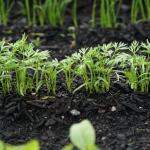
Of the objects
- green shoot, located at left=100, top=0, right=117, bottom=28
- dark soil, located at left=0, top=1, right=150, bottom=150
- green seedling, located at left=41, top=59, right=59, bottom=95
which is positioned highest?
green shoot, located at left=100, top=0, right=117, bottom=28

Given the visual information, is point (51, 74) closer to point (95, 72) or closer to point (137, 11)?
point (95, 72)

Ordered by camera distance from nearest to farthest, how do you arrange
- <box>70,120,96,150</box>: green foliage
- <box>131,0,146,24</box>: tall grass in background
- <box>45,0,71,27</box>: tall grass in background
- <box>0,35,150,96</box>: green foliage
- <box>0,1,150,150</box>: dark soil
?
<box>70,120,96,150</box>: green foliage
<box>0,1,150,150</box>: dark soil
<box>0,35,150,96</box>: green foliage
<box>131,0,146,24</box>: tall grass in background
<box>45,0,71,27</box>: tall grass in background

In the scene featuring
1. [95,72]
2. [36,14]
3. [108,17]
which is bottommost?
[95,72]

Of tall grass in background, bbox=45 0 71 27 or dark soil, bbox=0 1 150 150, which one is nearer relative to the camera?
dark soil, bbox=0 1 150 150

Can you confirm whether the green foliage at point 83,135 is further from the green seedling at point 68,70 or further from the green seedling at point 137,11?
the green seedling at point 137,11

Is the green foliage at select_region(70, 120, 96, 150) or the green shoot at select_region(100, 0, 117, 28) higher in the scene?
the green shoot at select_region(100, 0, 117, 28)

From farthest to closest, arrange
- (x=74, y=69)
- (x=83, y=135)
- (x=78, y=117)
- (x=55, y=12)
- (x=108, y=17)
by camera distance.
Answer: (x=55, y=12)
(x=108, y=17)
(x=74, y=69)
(x=78, y=117)
(x=83, y=135)

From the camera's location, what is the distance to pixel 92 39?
464 cm

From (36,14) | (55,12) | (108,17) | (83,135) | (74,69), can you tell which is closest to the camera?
(83,135)

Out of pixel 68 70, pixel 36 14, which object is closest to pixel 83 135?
pixel 68 70

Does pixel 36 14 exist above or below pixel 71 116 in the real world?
above

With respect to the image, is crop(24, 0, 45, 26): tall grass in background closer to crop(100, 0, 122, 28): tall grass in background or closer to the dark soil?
crop(100, 0, 122, 28): tall grass in background

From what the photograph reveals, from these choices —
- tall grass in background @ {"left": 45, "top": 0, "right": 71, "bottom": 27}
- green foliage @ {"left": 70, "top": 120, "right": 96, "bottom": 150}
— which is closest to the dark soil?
green foliage @ {"left": 70, "top": 120, "right": 96, "bottom": 150}

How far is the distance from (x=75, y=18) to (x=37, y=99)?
173cm
